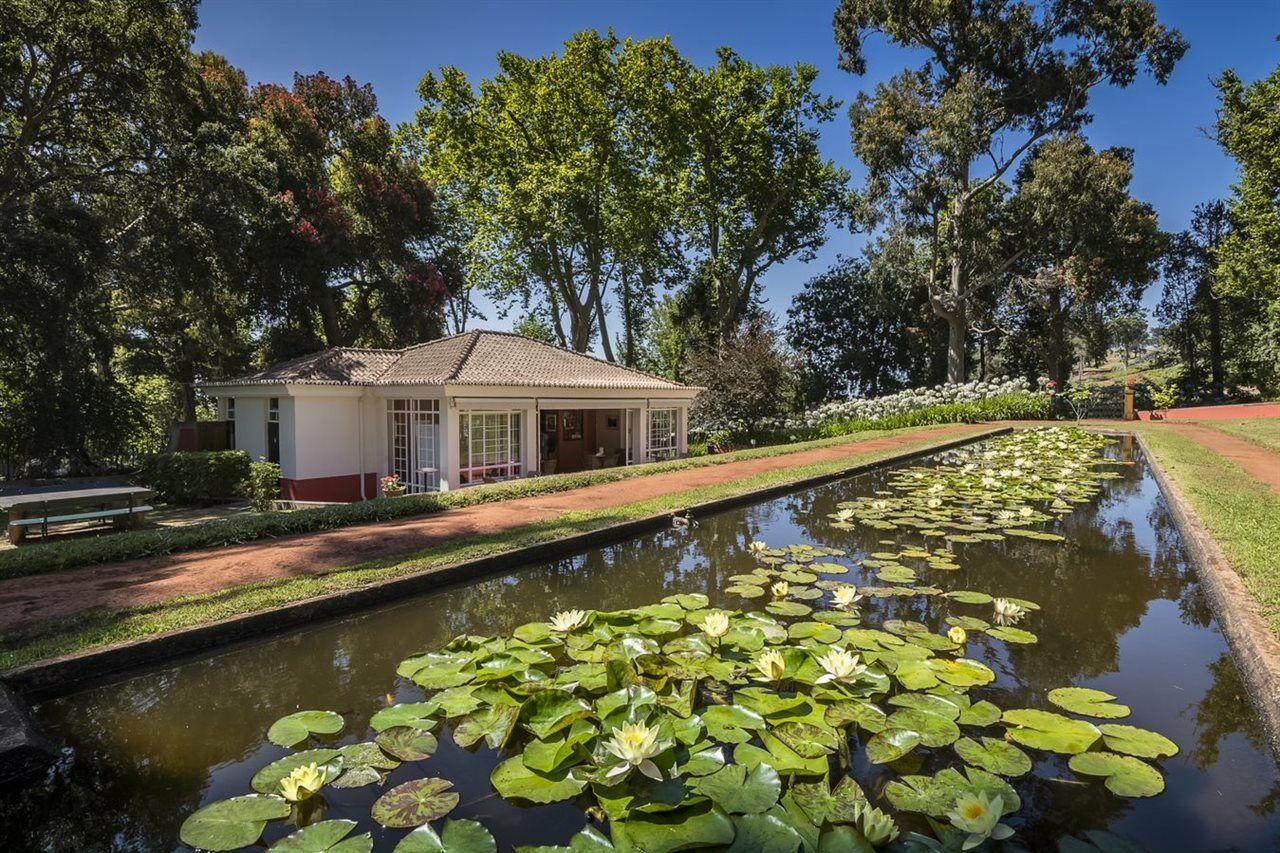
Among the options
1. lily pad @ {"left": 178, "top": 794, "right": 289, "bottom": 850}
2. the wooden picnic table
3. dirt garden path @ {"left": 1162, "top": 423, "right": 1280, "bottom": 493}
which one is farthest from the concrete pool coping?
dirt garden path @ {"left": 1162, "top": 423, "right": 1280, "bottom": 493}

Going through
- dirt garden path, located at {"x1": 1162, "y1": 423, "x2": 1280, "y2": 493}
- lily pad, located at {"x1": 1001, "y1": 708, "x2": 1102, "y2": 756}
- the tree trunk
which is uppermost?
the tree trunk

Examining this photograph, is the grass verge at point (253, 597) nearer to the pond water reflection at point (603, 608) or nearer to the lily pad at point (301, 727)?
the pond water reflection at point (603, 608)

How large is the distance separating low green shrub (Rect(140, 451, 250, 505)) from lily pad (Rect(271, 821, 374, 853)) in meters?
14.0

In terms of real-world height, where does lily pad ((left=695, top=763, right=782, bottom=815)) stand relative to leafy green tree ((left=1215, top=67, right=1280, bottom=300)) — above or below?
below

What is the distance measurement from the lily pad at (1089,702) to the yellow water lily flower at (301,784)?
356 centimetres

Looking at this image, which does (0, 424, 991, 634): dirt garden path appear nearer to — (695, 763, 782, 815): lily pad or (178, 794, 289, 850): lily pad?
(178, 794, 289, 850): lily pad

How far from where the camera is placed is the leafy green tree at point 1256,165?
19328 mm

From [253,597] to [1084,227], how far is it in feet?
100

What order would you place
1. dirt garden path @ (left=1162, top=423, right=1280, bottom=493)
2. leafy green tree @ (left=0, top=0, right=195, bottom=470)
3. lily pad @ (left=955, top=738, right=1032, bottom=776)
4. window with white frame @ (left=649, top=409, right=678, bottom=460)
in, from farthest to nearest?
window with white frame @ (left=649, top=409, right=678, bottom=460) < leafy green tree @ (left=0, top=0, right=195, bottom=470) < dirt garden path @ (left=1162, top=423, right=1280, bottom=493) < lily pad @ (left=955, top=738, right=1032, bottom=776)

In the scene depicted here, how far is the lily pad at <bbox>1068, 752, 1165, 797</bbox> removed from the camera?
246 centimetres

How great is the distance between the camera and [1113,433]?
19.1 m

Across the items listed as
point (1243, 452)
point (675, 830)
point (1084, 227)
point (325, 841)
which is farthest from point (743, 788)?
point (1084, 227)

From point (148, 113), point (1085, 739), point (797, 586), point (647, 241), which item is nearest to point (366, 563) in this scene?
point (797, 586)

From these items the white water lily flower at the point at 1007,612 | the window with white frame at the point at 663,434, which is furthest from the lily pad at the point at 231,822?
the window with white frame at the point at 663,434
